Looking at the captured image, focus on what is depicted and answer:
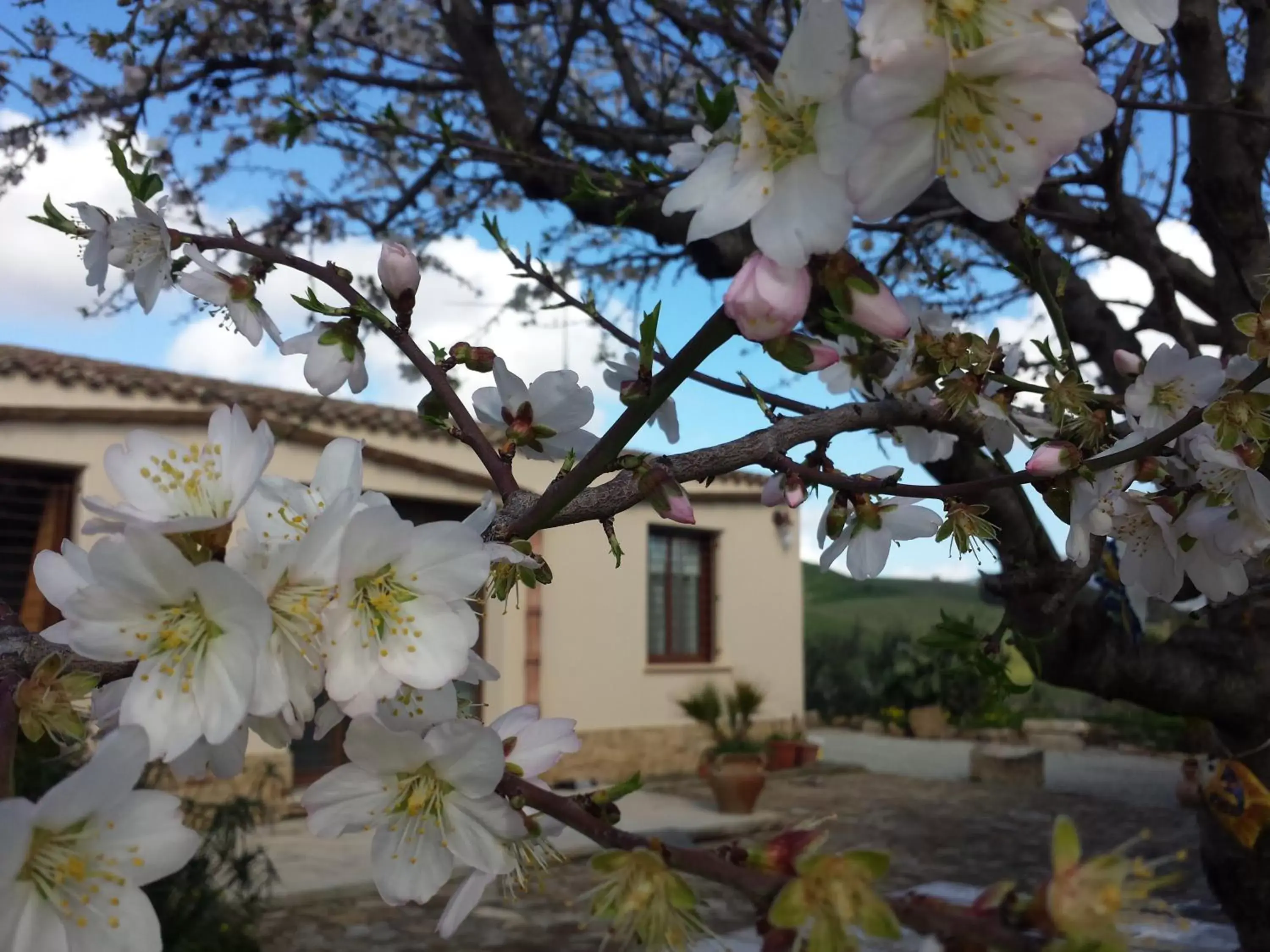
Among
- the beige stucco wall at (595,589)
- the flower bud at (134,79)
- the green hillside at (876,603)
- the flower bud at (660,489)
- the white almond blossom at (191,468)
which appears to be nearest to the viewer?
the white almond blossom at (191,468)

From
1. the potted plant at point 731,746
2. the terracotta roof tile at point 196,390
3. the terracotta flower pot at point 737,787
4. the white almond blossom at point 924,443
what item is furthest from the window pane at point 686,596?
the white almond blossom at point 924,443

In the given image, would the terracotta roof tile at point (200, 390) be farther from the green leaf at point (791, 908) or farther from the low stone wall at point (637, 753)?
the green leaf at point (791, 908)

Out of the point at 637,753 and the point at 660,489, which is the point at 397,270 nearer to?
the point at 660,489

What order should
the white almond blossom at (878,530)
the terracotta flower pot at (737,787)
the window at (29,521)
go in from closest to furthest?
the white almond blossom at (878,530), the window at (29,521), the terracotta flower pot at (737,787)

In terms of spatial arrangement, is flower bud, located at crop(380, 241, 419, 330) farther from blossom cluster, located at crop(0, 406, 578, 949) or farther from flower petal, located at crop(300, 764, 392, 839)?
flower petal, located at crop(300, 764, 392, 839)

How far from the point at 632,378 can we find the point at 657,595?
911 cm

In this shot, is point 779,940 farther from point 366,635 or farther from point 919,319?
point 919,319

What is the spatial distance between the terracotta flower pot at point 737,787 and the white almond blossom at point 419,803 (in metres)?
7.37

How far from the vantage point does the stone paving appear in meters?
4.76

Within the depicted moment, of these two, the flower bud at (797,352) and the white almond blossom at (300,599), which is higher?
the flower bud at (797,352)

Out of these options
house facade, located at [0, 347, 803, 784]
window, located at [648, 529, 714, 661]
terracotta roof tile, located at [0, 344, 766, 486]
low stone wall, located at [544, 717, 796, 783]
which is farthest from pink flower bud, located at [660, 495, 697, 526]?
window, located at [648, 529, 714, 661]

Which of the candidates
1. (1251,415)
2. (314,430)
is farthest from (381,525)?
(314,430)

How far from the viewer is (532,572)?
0.82 metres

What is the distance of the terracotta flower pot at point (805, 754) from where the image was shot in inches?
397
